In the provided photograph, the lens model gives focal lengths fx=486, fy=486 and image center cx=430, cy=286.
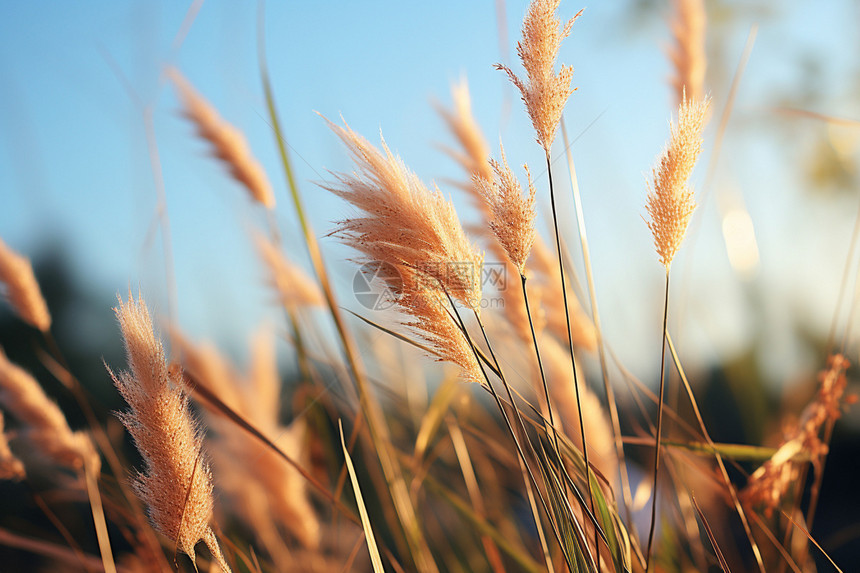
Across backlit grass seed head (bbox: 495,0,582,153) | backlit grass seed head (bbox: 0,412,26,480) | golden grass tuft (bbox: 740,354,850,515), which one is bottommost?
golden grass tuft (bbox: 740,354,850,515)

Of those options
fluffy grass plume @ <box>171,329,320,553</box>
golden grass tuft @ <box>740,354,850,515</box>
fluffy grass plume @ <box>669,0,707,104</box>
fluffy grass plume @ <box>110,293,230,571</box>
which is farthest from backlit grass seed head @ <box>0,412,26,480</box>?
fluffy grass plume @ <box>669,0,707,104</box>

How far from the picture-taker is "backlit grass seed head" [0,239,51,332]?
160 centimetres

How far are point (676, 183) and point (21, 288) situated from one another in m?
1.95

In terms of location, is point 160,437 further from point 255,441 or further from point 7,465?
point 7,465

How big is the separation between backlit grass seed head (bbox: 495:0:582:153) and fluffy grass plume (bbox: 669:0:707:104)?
0.67 metres

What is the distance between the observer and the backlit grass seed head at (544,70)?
721mm

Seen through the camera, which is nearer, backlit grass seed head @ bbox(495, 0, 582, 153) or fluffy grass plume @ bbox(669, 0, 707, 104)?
backlit grass seed head @ bbox(495, 0, 582, 153)

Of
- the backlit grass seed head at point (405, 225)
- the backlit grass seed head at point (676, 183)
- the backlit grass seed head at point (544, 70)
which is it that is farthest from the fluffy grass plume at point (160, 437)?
the backlit grass seed head at point (676, 183)

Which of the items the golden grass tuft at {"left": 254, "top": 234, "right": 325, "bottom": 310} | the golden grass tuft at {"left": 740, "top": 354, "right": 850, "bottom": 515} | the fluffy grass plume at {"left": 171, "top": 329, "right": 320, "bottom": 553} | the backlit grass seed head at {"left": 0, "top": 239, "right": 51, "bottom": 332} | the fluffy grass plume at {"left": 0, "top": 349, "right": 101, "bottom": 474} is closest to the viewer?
the golden grass tuft at {"left": 740, "top": 354, "right": 850, "bottom": 515}

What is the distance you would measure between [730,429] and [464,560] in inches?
107

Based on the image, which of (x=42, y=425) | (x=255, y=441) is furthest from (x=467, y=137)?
(x=42, y=425)

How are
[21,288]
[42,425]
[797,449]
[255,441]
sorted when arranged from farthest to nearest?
[21,288] → [42,425] → [255,441] → [797,449]

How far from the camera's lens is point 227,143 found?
4.60 ft

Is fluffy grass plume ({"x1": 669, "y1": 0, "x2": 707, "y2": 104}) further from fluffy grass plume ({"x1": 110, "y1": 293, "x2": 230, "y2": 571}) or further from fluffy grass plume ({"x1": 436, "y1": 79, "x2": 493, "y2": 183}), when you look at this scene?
fluffy grass plume ({"x1": 110, "y1": 293, "x2": 230, "y2": 571})
